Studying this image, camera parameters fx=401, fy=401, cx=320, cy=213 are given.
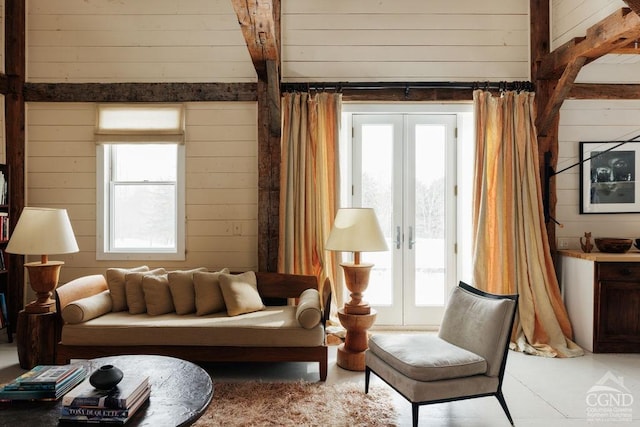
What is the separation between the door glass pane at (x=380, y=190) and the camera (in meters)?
4.30

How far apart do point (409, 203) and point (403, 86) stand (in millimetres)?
1216

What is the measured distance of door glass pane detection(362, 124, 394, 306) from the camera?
430 cm

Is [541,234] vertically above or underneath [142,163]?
underneath

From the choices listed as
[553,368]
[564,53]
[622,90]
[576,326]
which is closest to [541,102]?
[564,53]

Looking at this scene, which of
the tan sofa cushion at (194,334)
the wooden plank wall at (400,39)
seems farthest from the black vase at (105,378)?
the wooden plank wall at (400,39)

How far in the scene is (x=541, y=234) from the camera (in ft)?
13.0

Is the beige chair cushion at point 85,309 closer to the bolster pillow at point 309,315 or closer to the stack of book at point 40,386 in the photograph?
the stack of book at point 40,386

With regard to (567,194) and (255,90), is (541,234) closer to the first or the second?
(567,194)

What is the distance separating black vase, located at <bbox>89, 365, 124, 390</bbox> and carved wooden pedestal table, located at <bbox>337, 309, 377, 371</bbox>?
1.87m

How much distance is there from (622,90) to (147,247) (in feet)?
17.1

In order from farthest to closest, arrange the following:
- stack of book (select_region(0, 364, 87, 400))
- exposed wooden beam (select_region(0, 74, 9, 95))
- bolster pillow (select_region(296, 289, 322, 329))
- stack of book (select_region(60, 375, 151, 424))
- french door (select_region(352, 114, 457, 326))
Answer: french door (select_region(352, 114, 457, 326)) → exposed wooden beam (select_region(0, 74, 9, 95)) → bolster pillow (select_region(296, 289, 322, 329)) → stack of book (select_region(0, 364, 87, 400)) → stack of book (select_region(60, 375, 151, 424))

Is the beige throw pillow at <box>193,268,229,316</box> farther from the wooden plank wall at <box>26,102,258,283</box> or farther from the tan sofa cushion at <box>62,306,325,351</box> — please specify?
the wooden plank wall at <box>26,102,258,283</box>

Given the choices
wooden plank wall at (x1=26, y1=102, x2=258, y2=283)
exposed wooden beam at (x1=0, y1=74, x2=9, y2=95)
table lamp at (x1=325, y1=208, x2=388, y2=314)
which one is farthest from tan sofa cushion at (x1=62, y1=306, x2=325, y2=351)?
exposed wooden beam at (x1=0, y1=74, x2=9, y2=95)

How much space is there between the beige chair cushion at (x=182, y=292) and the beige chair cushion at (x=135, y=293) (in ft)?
0.82
